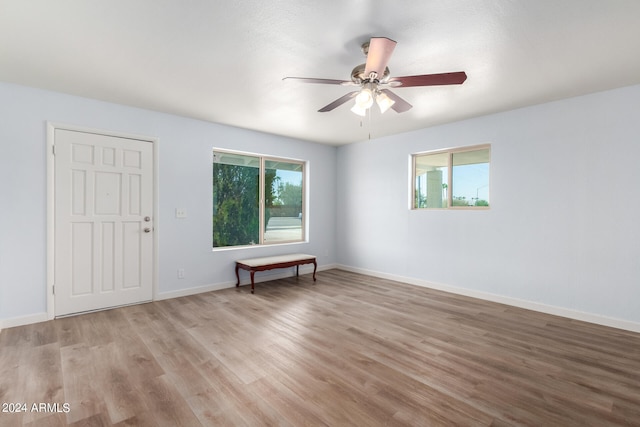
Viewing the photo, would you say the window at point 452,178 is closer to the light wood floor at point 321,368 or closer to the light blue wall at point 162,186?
the light wood floor at point 321,368

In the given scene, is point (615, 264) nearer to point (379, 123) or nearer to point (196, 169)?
point (379, 123)

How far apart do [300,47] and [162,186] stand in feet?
8.95

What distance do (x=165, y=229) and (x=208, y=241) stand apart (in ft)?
2.03

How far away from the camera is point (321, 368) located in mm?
2299

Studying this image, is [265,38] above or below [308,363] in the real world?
above

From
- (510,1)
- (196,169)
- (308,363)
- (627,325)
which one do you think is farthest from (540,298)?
(196,169)

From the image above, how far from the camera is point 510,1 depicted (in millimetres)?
1809

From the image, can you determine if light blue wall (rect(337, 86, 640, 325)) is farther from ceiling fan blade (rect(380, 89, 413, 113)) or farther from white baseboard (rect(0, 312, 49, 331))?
white baseboard (rect(0, 312, 49, 331))

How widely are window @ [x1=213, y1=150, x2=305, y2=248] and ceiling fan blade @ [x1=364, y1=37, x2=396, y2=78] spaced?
3.15 metres

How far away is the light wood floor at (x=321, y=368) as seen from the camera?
1.80 metres

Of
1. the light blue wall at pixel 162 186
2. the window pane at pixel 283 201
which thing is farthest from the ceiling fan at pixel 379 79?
the window pane at pixel 283 201

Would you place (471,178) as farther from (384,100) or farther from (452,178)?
(384,100)

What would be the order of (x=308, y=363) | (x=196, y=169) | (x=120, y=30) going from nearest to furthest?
(x=120, y=30)
(x=308, y=363)
(x=196, y=169)

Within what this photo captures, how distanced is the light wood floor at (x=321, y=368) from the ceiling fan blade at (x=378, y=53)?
2.21 metres
